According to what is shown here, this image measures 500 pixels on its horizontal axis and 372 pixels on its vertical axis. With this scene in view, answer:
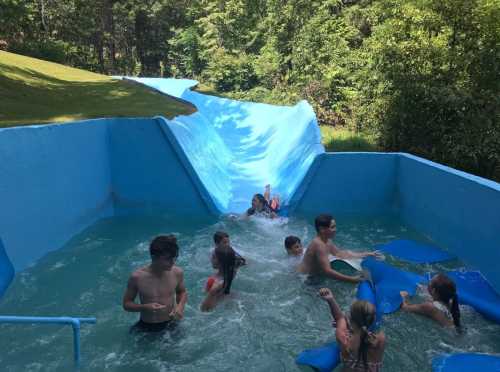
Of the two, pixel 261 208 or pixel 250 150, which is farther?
pixel 250 150

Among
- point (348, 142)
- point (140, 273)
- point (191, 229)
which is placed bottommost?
point (191, 229)

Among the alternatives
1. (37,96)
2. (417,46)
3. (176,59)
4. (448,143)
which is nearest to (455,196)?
(448,143)

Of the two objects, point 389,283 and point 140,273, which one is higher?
point 140,273

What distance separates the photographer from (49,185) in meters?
6.84

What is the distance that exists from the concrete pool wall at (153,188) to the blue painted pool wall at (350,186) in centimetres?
2

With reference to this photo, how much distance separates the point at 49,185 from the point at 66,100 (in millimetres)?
9235

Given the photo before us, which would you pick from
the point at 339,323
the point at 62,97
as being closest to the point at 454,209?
the point at 339,323

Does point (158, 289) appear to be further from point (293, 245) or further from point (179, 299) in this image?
point (293, 245)

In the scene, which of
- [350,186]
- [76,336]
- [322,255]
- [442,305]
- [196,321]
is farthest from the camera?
[350,186]

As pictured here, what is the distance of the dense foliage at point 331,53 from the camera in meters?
9.63

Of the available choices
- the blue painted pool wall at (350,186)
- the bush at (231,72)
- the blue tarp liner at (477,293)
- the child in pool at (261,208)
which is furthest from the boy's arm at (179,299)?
the bush at (231,72)

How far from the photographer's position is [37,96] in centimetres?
1472

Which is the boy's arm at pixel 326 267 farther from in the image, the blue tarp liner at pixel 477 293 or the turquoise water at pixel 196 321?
the blue tarp liner at pixel 477 293

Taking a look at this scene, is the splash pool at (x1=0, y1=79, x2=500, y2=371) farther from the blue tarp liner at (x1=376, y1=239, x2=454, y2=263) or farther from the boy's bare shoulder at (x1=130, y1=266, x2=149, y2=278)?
the boy's bare shoulder at (x1=130, y1=266, x2=149, y2=278)
